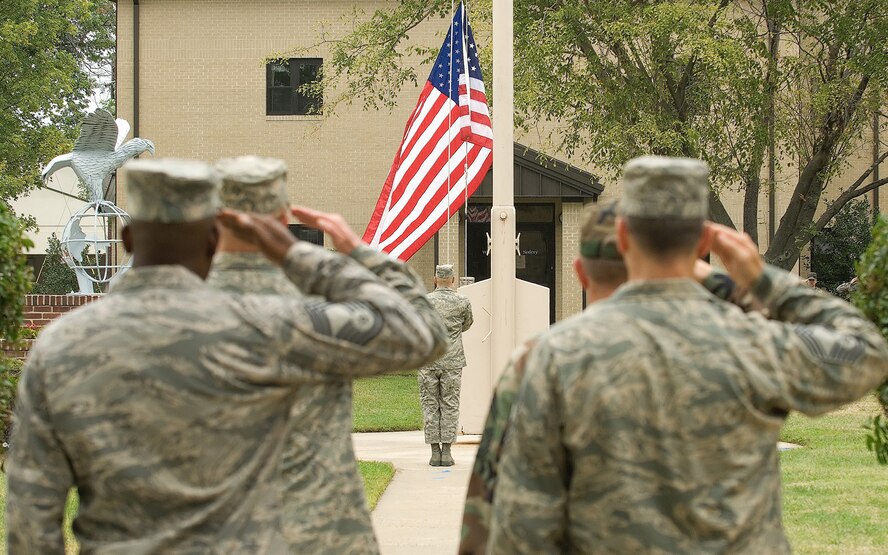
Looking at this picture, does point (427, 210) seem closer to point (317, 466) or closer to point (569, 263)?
point (317, 466)

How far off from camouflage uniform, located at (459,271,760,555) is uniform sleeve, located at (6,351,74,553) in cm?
113

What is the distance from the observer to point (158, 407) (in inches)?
120

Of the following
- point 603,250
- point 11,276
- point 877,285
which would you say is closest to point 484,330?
point 11,276

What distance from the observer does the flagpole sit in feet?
46.3

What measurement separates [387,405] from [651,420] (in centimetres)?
1638

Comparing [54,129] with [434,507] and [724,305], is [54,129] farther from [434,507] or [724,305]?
[724,305]

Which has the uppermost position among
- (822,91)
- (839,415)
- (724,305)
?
(822,91)

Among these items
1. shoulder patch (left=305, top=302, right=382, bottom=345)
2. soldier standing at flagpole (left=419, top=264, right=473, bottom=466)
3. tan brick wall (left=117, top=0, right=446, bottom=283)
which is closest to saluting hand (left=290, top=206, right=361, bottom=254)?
shoulder patch (left=305, top=302, right=382, bottom=345)

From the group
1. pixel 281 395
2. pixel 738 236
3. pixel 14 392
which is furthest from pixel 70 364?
pixel 14 392

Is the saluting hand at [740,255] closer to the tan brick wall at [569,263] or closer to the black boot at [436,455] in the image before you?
the black boot at [436,455]

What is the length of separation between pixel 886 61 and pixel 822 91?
1.00 metres

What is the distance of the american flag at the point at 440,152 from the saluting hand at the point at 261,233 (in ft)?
38.3

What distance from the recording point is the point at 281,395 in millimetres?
3205

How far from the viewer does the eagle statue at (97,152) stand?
60.6ft
